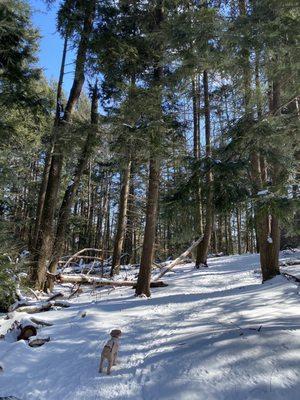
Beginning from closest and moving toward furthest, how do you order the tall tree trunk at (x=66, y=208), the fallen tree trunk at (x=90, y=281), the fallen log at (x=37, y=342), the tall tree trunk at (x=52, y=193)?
the fallen log at (x=37, y=342) → the tall tree trunk at (x=52, y=193) → the tall tree trunk at (x=66, y=208) → the fallen tree trunk at (x=90, y=281)

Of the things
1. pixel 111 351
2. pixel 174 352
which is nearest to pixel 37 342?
pixel 111 351

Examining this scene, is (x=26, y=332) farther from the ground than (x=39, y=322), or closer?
closer

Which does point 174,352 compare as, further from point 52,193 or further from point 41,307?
point 52,193

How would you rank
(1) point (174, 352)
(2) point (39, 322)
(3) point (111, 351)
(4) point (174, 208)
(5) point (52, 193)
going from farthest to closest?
(5) point (52, 193)
(2) point (39, 322)
(4) point (174, 208)
(1) point (174, 352)
(3) point (111, 351)

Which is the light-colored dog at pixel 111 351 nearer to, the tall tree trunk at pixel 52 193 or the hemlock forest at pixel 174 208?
the hemlock forest at pixel 174 208

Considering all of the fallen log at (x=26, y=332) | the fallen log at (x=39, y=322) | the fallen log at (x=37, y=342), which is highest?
the fallen log at (x=39, y=322)

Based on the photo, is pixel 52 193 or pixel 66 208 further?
pixel 66 208

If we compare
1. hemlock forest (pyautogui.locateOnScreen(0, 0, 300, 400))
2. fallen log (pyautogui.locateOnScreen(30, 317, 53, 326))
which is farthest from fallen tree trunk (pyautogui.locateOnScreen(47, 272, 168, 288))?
fallen log (pyautogui.locateOnScreen(30, 317, 53, 326))

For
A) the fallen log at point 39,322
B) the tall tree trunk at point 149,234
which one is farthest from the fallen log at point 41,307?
the tall tree trunk at point 149,234

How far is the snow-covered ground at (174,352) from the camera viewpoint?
15.3 feet

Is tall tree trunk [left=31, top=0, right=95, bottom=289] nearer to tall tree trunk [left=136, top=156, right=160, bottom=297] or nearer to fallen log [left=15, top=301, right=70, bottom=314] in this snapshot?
fallen log [left=15, top=301, right=70, bottom=314]

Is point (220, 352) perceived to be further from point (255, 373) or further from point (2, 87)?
point (2, 87)

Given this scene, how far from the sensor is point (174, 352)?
5715 millimetres

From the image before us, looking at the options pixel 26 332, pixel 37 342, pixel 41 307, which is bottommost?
pixel 37 342
